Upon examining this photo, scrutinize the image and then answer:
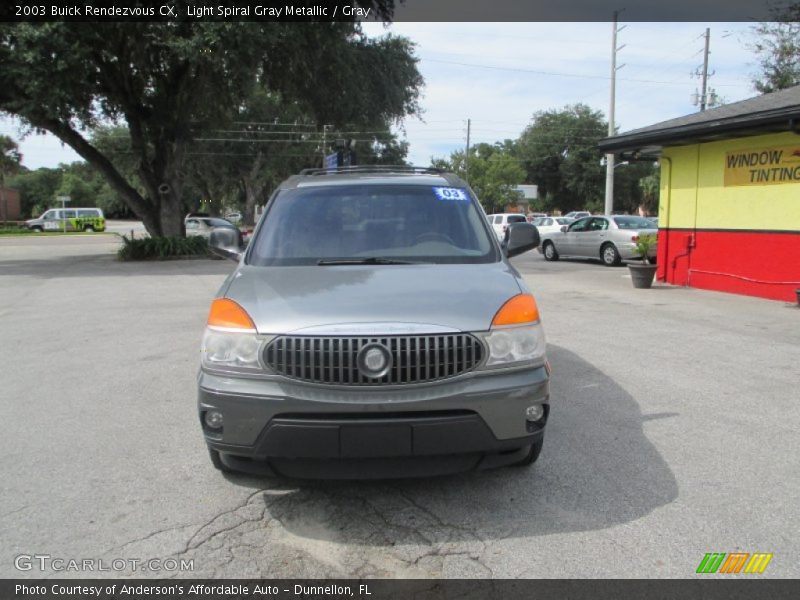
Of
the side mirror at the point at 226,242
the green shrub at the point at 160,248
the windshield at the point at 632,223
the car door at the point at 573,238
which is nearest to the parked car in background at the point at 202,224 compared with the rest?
the green shrub at the point at 160,248

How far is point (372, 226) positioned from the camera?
14.4 feet

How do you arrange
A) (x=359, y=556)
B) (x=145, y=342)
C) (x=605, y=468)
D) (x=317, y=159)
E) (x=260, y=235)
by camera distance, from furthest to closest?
1. (x=317, y=159)
2. (x=145, y=342)
3. (x=260, y=235)
4. (x=605, y=468)
5. (x=359, y=556)

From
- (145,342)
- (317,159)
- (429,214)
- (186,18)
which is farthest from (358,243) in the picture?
(317,159)

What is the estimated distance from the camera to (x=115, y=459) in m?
4.25

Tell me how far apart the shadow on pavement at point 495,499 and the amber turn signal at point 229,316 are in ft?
3.52

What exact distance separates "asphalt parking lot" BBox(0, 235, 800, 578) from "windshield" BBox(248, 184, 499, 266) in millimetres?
→ 1441

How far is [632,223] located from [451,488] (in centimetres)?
1727

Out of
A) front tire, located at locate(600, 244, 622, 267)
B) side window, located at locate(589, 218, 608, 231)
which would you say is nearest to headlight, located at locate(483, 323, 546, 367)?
front tire, located at locate(600, 244, 622, 267)

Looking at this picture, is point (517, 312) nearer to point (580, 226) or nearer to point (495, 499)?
point (495, 499)

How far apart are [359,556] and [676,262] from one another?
1274cm

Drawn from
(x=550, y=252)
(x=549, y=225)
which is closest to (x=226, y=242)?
(x=550, y=252)

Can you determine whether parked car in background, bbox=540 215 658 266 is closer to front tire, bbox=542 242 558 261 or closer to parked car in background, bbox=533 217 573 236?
front tire, bbox=542 242 558 261

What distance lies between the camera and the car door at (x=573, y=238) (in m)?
20.7

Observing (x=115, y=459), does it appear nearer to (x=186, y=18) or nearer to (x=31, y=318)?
(x=31, y=318)
